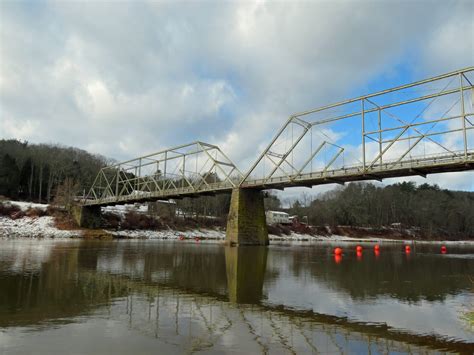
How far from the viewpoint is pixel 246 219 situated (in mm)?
56219

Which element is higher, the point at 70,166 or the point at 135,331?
the point at 70,166

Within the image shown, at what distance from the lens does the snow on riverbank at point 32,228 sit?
202 ft

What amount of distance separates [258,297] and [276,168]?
4287cm

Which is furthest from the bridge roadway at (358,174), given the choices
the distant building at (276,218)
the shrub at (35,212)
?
the distant building at (276,218)

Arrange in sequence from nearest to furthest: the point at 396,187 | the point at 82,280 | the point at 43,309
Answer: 1. the point at 43,309
2. the point at 82,280
3. the point at 396,187

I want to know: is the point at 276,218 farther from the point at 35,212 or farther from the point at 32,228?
the point at 32,228

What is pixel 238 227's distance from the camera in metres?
54.1

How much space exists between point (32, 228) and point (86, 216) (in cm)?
1689

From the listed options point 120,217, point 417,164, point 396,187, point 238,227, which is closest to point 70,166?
point 120,217

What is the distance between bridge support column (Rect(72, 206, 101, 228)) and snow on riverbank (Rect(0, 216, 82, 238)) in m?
6.55

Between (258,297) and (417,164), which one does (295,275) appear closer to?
(258,297)

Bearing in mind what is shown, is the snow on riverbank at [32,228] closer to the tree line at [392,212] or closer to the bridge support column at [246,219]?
the bridge support column at [246,219]

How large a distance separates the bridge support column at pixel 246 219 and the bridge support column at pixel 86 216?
140ft

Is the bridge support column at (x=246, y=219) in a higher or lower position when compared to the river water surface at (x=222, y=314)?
higher
